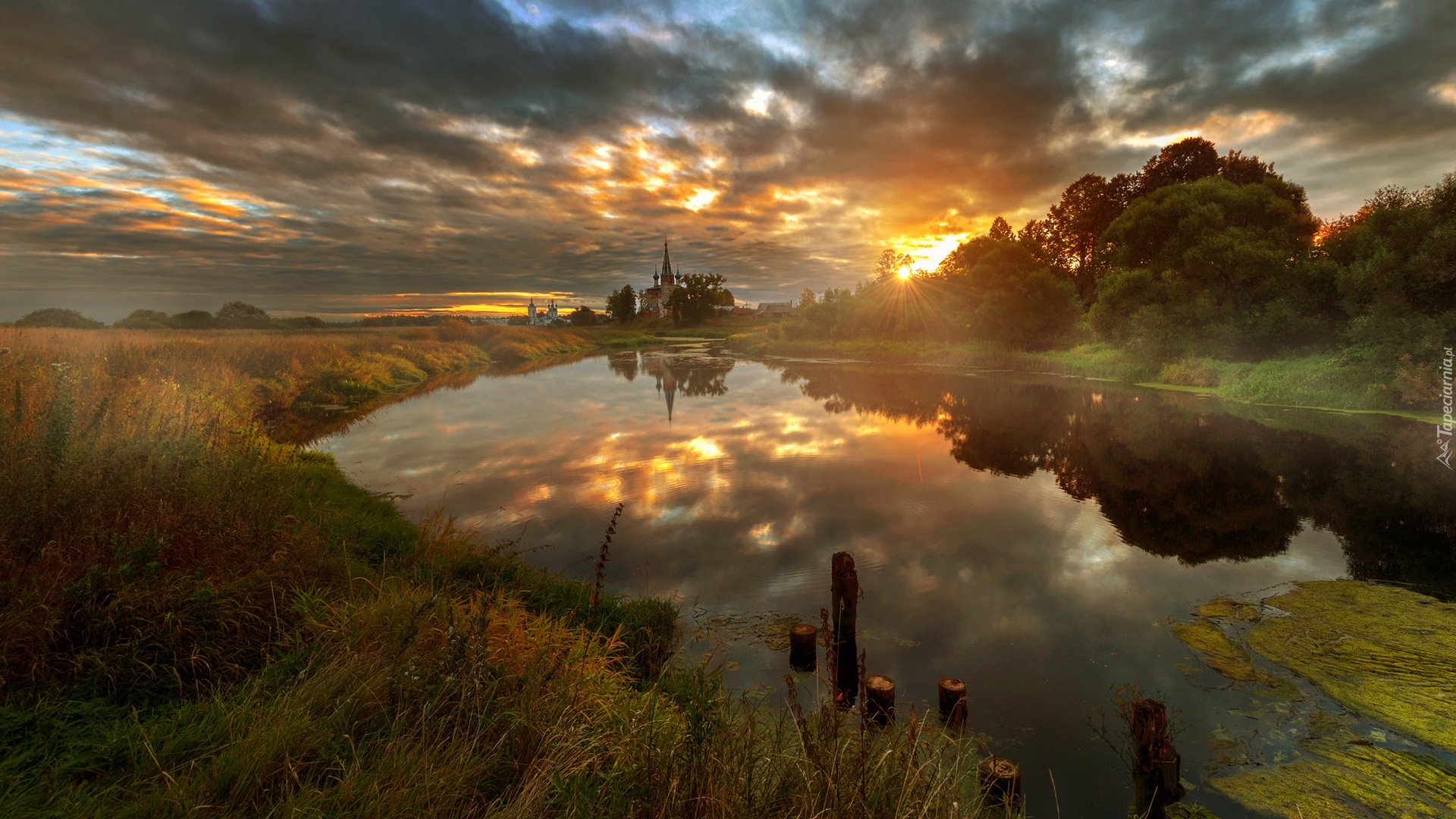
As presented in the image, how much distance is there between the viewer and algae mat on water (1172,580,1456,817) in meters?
4.01

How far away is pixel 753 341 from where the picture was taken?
216ft

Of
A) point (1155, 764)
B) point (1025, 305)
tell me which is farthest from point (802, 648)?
point (1025, 305)

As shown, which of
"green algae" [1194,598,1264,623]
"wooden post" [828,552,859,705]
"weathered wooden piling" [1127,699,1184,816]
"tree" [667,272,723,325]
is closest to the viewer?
"weathered wooden piling" [1127,699,1184,816]

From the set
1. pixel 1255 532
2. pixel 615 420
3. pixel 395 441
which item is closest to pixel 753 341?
pixel 615 420

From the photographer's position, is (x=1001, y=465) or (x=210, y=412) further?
(x=1001, y=465)

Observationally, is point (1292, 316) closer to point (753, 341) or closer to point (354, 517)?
point (354, 517)

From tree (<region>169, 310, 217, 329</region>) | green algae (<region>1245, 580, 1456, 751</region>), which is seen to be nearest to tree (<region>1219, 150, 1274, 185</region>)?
green algae (<region>1245, 580, 1456, 751</region>)

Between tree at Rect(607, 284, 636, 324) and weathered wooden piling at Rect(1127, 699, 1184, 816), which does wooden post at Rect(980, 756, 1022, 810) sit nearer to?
weathered wooden piling at Rect(1127, 699, 1184, 816)

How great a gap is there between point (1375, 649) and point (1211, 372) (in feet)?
85.2

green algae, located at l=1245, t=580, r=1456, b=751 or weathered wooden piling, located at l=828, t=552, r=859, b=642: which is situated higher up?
weathered wooden piling, located at l=828, t=552, r=859, b=642

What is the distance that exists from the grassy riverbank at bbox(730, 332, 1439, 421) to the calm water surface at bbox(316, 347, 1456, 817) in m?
2.10

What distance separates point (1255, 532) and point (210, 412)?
17750 mm

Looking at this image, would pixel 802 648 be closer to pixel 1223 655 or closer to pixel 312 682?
pixel 312 682

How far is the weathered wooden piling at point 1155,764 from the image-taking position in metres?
4.00
